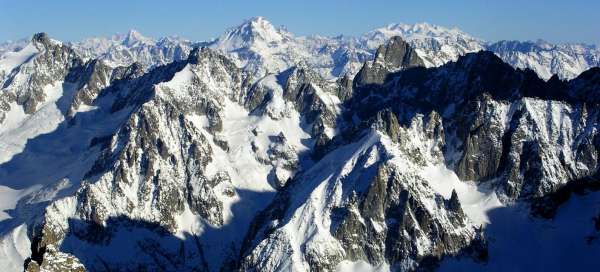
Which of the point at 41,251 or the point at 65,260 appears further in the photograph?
the point at 41,251

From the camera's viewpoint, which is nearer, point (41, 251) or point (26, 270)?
point (26, 270)
